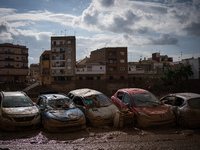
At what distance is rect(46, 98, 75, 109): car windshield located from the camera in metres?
8.67

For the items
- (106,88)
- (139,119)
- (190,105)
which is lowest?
(106,88)

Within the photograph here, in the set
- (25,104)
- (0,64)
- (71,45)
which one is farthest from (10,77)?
(25,104)

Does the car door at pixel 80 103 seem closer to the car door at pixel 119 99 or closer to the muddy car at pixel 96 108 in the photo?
the muddy car at pixel 96 108

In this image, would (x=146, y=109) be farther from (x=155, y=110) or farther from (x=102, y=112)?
(x=102, y=112)

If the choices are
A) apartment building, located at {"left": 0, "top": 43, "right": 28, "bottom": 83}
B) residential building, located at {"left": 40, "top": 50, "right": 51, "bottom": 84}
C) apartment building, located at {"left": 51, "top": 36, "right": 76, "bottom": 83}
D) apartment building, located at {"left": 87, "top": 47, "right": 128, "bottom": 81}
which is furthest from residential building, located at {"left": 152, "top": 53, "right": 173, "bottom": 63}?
apartment building, located at {"left": 0, "top": 43, "right": 28, "bottom": 83}

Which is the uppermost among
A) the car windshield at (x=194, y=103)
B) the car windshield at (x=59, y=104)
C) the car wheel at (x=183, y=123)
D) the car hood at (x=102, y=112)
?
the car windshield at (x=194, y=103)

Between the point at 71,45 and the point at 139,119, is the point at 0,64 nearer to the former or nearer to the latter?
the point at 71,45

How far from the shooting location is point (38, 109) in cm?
866

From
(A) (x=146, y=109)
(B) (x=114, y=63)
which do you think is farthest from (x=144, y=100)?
(B) (x=114, y=63)

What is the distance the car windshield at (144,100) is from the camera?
8.66m

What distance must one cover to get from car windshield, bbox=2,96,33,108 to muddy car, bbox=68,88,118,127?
105 inches

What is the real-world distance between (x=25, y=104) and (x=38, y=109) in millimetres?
789

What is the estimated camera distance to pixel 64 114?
788 cm

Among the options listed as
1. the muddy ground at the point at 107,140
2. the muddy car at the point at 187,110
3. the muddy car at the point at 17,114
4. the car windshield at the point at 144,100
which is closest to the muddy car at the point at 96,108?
the muddy ground at the point at 107,140
